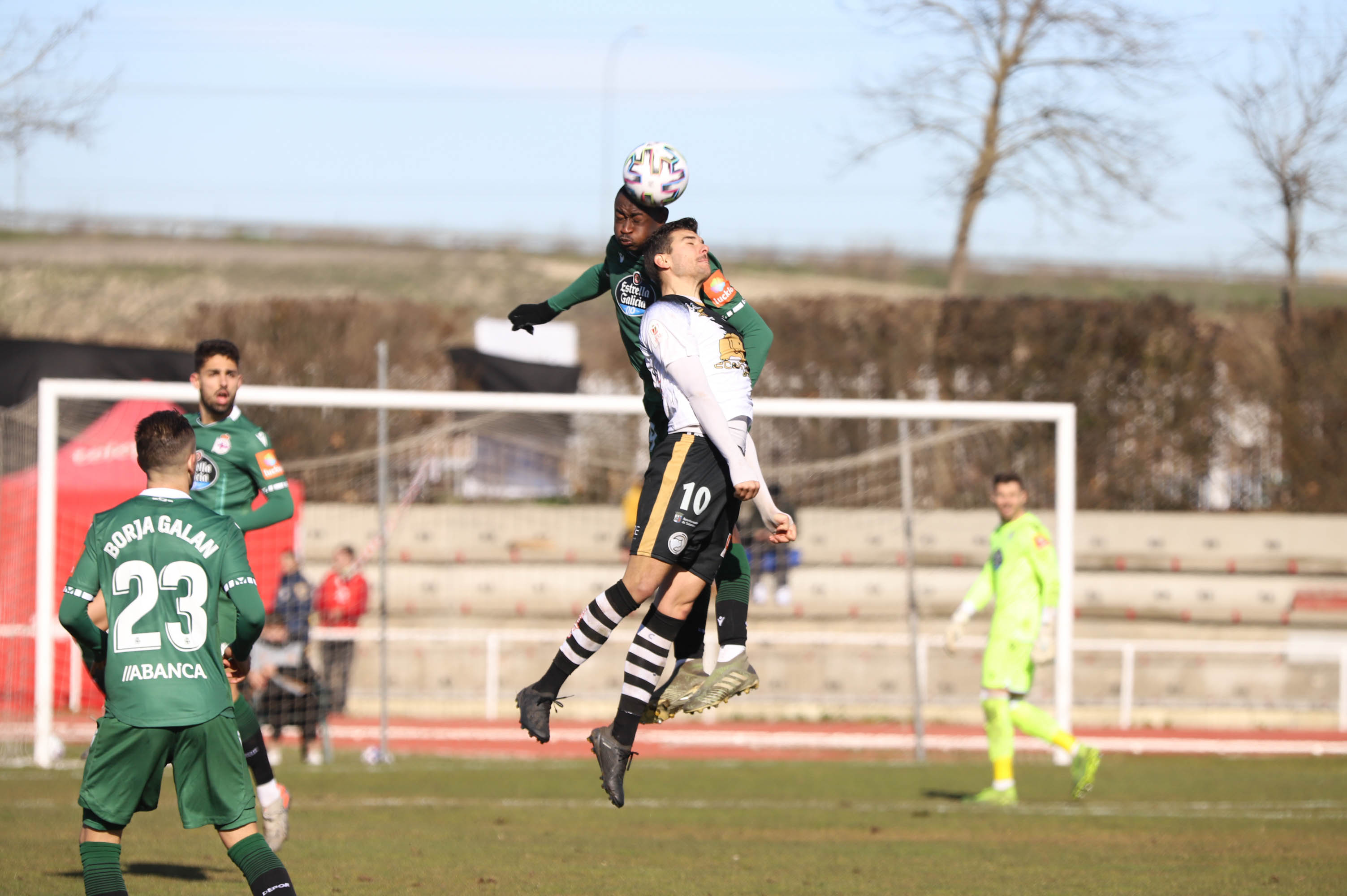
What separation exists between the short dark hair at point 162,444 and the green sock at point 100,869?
58.8 inches

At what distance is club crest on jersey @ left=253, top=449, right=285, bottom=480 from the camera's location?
8258mm

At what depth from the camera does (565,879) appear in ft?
26.7

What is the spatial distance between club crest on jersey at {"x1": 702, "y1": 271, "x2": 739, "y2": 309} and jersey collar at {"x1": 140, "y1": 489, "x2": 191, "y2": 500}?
2.52m

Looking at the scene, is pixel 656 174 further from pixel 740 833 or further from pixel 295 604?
pixel 295 604

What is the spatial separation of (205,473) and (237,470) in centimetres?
18

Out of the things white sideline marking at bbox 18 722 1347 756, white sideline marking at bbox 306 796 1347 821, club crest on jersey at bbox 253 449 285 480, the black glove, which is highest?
the black glove

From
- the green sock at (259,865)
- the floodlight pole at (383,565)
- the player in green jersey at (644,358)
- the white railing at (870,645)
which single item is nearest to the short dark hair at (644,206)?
the player in green jersey at (644,358)

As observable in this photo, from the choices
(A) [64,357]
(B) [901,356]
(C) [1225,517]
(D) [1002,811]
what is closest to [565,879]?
(D) [1002,811]

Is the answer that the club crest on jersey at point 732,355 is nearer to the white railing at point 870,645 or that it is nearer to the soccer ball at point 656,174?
the soccer ball at point 656,174

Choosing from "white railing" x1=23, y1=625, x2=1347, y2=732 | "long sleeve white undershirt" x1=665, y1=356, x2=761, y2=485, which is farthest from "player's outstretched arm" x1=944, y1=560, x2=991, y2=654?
"long sleeve white undershirt" x1=665, y1=356, x2=761, y2=485

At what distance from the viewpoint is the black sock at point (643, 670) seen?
667 cm

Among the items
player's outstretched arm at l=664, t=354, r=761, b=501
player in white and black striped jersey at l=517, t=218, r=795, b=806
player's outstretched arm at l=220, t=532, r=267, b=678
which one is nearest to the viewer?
player's outstretched arm at l=220, t=532, r=267, b=678

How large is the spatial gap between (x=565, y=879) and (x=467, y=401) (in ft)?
23.5

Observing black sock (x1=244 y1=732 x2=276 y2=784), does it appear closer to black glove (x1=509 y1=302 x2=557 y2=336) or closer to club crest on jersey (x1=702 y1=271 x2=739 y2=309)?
black glove (x1=509 y1=302 x2=557 y2=336)
